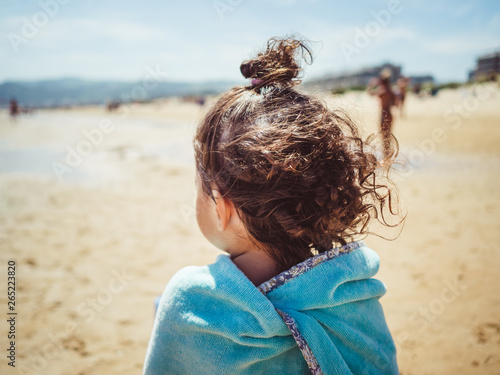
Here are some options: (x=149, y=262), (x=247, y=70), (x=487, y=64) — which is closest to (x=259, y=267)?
(x=247, y=70)

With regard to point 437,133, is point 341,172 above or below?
above

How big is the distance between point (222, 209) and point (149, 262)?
2.95m

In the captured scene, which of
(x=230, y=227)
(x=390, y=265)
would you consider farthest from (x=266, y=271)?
(x=390, y=265)

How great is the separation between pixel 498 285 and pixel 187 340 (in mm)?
3420

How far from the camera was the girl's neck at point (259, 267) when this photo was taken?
3.55ft

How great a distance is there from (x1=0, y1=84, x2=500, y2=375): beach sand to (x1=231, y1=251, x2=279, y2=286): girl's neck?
0.61 metres

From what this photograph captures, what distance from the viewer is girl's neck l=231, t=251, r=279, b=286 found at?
42.6 inches

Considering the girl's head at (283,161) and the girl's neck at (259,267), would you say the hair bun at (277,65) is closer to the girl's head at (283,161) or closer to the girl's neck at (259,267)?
the girl's head at (283,161)

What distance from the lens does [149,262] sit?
144 inches

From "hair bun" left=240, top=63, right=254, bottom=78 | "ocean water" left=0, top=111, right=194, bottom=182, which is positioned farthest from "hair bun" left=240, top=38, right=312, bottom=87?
"ocean water" left=0, top=111, right=194, bottom=182

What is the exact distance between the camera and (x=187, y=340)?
36.8 inches

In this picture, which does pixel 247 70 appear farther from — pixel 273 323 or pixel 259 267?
pixel 273 323

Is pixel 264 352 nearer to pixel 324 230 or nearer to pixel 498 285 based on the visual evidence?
pixel 324 230

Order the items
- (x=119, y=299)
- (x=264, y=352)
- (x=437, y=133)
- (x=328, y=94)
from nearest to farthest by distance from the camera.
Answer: (x=264, y=352)
(x=328, y=94)
(x=119, y=299)
(x=437, y=133)
